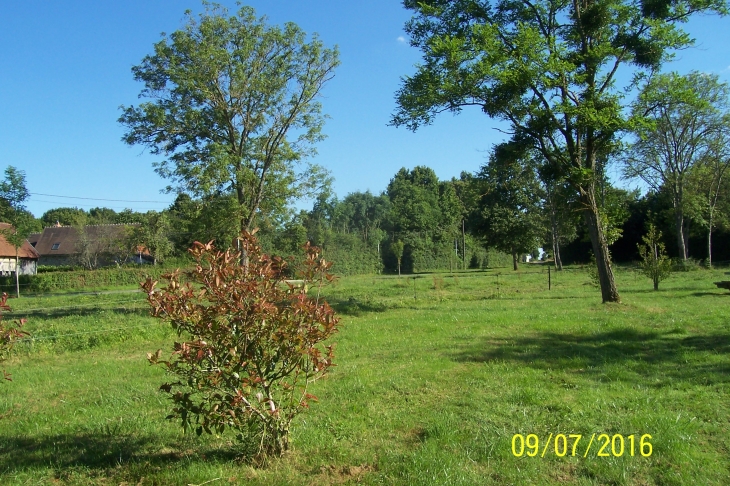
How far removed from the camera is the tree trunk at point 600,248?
1733cm

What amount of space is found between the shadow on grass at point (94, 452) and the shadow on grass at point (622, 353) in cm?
542

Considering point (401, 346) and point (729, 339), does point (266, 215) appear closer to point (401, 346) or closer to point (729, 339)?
point (401, 346)

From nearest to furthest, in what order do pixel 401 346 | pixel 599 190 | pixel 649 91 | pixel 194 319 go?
1. pixel 194 319
2. pixel 401 346
3. pixel 649 91
4. pixel 599 190

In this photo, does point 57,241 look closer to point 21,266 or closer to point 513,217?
point 21,266

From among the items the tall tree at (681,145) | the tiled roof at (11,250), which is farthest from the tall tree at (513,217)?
the tiled roof at (11,250)

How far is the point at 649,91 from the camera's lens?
16734 mm

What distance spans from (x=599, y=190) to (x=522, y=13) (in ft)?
23.3

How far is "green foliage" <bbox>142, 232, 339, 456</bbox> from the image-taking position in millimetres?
4070

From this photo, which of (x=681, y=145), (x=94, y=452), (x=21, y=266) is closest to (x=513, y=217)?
(x=681, y=145)

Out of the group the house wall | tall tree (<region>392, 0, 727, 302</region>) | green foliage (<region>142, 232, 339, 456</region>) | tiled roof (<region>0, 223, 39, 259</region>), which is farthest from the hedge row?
green foliage (<region>142, 232, 339, 456</region>)

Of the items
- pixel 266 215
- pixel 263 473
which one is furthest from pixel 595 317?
pixel 266 215

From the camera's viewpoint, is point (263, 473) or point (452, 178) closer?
point (263, 473)

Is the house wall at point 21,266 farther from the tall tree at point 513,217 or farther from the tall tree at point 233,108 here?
the tall tree at point 513,217

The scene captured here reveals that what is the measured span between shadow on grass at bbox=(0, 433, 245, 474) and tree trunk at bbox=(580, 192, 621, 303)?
1577cm
